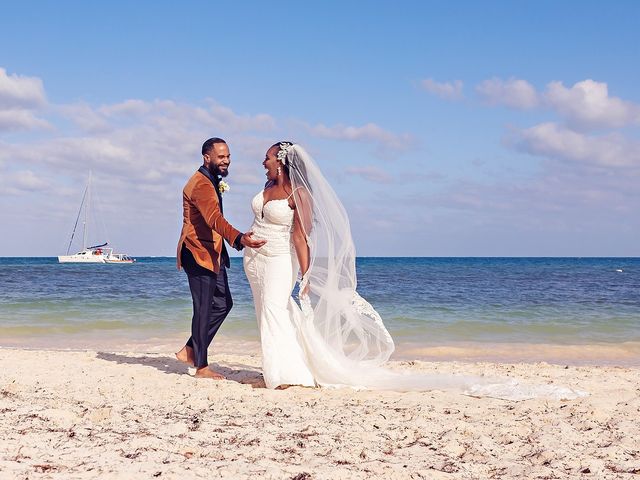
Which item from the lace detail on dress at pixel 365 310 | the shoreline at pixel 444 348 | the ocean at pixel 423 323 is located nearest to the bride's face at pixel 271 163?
the lace detail on dress at pixel 365 310

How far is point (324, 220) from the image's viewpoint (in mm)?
5965

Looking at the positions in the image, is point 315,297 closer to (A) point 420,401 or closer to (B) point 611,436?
(A) point 420,401

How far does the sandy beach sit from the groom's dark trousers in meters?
0.38

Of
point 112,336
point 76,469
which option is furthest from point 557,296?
point 76,469

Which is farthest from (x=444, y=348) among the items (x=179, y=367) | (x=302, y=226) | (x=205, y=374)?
(x=302, y=226)

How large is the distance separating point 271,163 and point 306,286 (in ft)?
3.72

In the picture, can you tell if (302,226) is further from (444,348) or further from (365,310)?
(444,348)

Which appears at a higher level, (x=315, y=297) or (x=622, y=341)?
(x=315, y=297)

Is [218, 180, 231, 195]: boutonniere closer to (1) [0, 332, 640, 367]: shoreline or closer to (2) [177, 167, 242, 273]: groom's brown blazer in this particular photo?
(2) [177, 167, 242, 273]: groom's brown blazer

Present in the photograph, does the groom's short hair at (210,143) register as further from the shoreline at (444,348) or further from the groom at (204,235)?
the shoreline at (444,348)

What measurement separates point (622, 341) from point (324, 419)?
27.0 feet

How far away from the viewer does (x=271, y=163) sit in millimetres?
5793

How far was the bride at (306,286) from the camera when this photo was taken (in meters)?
5.78

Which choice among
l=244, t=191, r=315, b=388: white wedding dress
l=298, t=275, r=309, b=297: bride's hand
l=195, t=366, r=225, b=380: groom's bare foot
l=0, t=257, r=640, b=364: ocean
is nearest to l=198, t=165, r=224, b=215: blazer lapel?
l=244, t=191, r=315, b=388: white wedding dress
